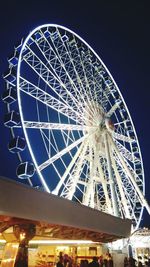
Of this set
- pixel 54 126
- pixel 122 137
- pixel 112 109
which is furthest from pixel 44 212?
pixel 122 137

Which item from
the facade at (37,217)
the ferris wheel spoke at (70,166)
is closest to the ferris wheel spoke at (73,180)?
the ferris wheel spoke at (70,166)

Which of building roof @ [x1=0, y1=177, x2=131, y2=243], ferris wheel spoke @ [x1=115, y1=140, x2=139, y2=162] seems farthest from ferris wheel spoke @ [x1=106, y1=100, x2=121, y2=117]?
building roof @ [x1=0, y1=177, x2=131, y2=243]

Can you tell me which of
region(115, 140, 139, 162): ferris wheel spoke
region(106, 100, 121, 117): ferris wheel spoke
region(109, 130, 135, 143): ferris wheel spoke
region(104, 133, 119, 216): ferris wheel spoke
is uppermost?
region(106, 100, 121, 117): ferris wheel spoke

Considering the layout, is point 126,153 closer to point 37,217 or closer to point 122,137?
point 122,137

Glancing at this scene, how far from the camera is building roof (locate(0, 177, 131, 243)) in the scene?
19.9 ft

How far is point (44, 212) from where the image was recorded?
716cm

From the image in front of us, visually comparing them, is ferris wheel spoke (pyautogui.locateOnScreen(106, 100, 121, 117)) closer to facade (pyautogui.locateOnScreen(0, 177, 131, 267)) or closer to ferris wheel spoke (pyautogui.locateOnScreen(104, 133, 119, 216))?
ferris wheel spoke (pyautogui.locateOnScreen(104, 133, 119, 216))

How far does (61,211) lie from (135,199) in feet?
47.3

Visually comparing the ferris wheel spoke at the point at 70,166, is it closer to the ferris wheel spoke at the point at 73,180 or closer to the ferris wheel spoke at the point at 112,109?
the ferris wheel spoke at the point at 73,180

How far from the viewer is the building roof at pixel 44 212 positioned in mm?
6055

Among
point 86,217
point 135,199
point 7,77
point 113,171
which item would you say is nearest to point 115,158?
point 113,171

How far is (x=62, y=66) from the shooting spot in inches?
708

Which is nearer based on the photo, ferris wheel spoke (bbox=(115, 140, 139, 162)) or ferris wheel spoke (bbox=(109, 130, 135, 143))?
ferris wheel spoke (bbox=(109, 130, 135, 143))

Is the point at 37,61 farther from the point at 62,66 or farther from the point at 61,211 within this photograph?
the point at 61,211
